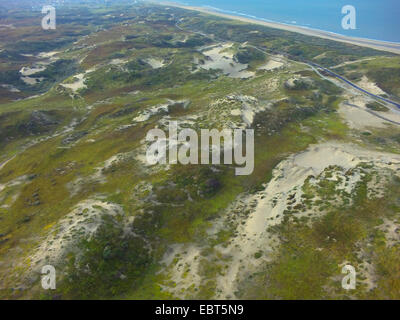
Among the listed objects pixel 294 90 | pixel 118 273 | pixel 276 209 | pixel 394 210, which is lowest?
pixel 118 273

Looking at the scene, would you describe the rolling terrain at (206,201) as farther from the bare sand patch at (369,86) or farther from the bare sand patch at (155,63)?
the bare sand patch at (155,63)

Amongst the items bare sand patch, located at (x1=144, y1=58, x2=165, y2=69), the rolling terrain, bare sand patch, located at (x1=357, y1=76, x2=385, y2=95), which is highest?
bare sand patch, located at (x1=144, y1=58, x2=165, y2=69)

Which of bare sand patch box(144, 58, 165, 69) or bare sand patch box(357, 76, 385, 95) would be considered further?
bare sand patch box(144, 58, 165, 69)

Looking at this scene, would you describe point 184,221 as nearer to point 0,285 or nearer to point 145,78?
point 0,285

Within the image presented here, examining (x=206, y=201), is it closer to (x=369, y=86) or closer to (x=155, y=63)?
(x=369, y=86)

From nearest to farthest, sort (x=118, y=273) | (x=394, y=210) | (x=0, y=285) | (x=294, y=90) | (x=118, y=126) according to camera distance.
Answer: (x=0, y=285) < (x=118, y=273) < (x=394, y=210) < (x=118, y=126) < (x=294, y=90)

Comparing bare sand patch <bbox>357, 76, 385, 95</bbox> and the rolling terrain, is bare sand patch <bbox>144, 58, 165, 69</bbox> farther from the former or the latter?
bare sand patch <bbox>357, 76, 385, 95</bbox>

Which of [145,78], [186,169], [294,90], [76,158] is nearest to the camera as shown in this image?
[186,169]

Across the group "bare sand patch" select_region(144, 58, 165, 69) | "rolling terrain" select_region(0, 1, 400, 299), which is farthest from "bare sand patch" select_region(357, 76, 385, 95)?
"bare sand patch" select_region(144, 58, 165, 69)

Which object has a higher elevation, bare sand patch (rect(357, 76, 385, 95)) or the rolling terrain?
bare sand patch (rect(357, 76, 385, 95))

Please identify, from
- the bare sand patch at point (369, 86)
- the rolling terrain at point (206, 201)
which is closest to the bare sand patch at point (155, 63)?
the rolling terrain at point (206, 201)

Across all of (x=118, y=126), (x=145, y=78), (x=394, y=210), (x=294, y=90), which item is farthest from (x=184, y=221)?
(x=145, y=78)
